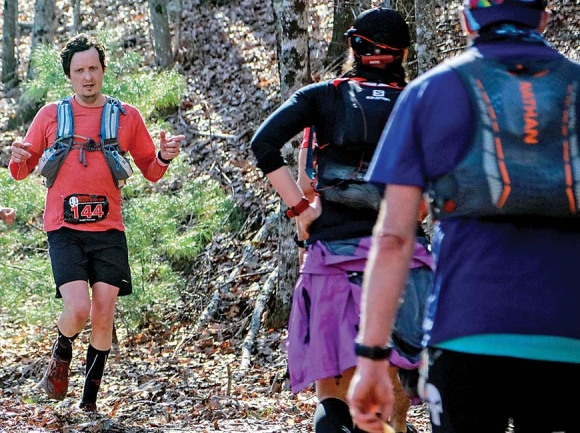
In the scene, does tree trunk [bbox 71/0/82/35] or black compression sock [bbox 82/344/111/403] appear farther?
tree trunk [bbox 71/0/82/35]

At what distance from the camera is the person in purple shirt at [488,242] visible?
8.04 ft

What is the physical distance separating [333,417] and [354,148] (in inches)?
46.4

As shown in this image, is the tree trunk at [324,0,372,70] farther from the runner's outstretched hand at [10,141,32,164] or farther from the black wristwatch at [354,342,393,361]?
the black wristwatch at [354,342,393,361]

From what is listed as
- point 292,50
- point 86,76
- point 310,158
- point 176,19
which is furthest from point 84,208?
point 176,19

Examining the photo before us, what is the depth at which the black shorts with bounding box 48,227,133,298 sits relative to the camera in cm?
671

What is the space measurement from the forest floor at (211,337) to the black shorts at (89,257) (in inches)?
37.6

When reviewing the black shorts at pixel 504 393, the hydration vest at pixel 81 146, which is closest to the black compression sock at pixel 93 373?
the hydration vest at pixel 81 146

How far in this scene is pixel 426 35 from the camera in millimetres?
8086

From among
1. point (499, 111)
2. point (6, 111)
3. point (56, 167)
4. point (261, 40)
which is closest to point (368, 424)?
point (499, 111)

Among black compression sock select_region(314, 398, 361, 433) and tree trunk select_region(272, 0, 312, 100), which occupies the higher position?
tree trunk select_region(272, 0, 312, 100)

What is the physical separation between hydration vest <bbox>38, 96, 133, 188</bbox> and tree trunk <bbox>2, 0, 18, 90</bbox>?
16.2 meters

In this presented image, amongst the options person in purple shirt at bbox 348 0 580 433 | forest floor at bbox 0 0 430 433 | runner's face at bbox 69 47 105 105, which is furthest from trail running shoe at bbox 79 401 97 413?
person in purple shirt at bbox 348 0 580 433

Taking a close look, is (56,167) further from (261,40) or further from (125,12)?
(125,12)

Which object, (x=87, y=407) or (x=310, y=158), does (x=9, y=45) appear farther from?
(x=310, y=158)
